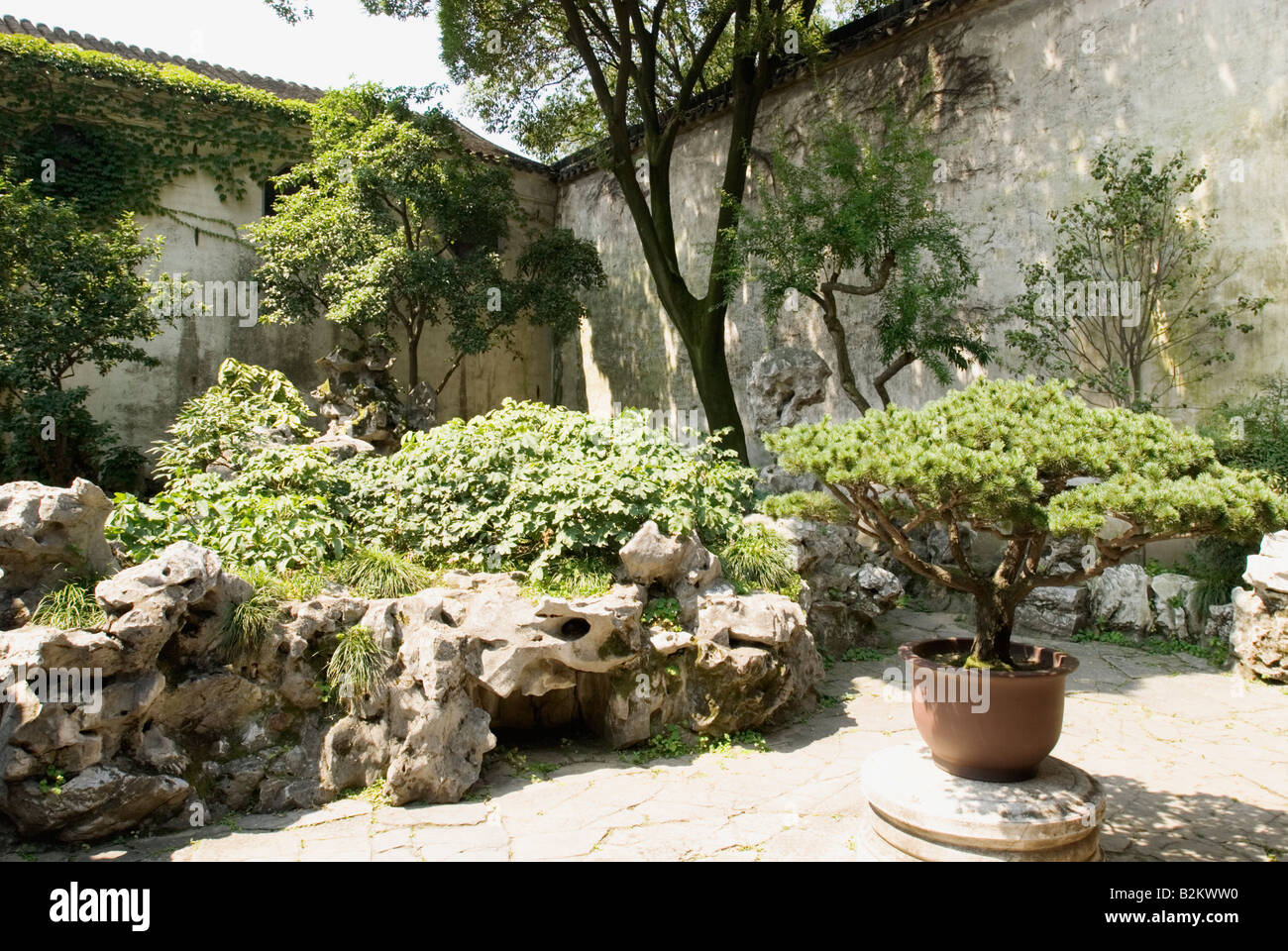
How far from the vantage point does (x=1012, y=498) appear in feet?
12.6

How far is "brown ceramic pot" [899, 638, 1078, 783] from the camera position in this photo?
13.1ft

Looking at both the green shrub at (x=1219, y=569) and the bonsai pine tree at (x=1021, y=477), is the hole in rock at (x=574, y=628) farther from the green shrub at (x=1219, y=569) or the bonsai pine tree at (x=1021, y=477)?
the green shrub at (x=1219, y=569)

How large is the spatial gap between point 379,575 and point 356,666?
0.97m

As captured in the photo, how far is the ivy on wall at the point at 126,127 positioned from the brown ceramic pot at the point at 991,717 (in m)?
12.5

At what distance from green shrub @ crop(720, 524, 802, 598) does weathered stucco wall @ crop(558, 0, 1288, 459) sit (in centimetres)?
503

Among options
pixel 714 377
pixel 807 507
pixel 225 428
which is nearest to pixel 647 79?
pixel 714 377

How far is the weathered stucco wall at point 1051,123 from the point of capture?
341 inches

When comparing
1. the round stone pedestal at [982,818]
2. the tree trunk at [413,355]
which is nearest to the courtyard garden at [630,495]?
the round stone pedestal at [982,818]

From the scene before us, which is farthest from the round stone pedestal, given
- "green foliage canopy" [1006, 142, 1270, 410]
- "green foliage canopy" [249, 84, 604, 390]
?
"green foliage canopy" [249, 84, 604, 390]

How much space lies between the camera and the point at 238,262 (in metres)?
13.8

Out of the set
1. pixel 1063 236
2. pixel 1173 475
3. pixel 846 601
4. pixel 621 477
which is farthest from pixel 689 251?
pixel 1173 475

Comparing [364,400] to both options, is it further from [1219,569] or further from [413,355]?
[1219,569]

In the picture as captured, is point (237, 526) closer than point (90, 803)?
No
